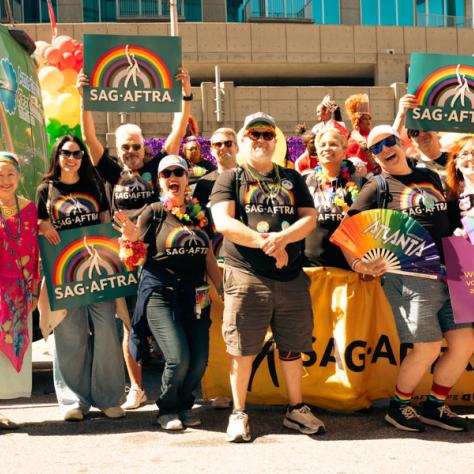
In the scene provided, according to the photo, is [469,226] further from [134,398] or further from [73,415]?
[73,415]

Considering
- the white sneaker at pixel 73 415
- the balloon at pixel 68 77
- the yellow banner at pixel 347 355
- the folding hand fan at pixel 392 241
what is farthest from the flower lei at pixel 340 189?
the balloon at pixel 68 77

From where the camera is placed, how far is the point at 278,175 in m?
5.00

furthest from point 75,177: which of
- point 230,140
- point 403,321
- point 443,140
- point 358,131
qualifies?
point 358,131

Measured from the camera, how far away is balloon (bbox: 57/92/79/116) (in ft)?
37.8

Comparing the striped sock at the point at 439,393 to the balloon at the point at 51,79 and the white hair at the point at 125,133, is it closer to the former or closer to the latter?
the white hair at the point at 125,133

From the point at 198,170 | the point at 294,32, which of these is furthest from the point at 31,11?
the point at 198,170

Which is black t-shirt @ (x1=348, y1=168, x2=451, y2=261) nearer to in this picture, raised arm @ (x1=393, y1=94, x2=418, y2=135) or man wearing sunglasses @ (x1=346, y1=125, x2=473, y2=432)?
man wearing sunglasses @ (x1=346, y1=125, x2=473, y2=432)

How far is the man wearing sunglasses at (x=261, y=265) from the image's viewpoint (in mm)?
4855

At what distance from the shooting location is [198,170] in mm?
6844

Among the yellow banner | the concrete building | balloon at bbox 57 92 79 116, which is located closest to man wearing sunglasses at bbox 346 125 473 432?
the yellow banner

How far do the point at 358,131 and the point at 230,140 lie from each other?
2300 millimetres

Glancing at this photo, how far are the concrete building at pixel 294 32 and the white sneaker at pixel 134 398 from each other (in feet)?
78.5

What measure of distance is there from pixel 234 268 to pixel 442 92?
225cm

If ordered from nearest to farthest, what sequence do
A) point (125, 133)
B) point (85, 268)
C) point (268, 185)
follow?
point (268, 185)
point (85, 268)
point (125, 133)
